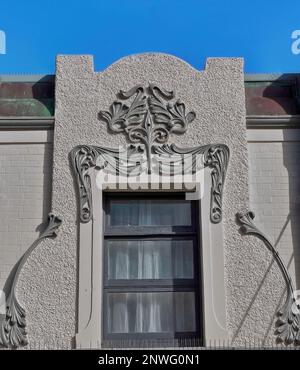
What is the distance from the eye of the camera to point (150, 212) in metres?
11.4

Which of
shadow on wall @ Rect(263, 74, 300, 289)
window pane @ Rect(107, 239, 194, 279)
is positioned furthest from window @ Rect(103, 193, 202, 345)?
shadow on wall @ Rect(263, 74, 300, 289)

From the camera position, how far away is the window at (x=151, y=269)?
10766 millimetres

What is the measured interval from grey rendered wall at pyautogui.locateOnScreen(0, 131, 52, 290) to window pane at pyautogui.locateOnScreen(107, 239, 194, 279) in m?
1.13

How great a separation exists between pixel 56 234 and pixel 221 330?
8.52 feet

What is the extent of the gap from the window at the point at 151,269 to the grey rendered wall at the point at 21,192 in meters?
0.97

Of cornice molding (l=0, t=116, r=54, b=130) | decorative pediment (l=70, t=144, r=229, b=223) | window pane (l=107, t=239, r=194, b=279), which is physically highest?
cornice molding (l=0, t=116, r=54, b=130)

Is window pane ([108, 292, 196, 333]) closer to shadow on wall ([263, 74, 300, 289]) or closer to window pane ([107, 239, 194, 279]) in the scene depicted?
window pane ([107, 239, 194, 279])

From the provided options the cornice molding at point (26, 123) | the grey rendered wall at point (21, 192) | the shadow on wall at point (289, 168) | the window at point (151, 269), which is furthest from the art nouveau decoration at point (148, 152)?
the shadow on wall at point (289, 168)

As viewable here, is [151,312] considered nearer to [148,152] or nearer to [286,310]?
[286,310]

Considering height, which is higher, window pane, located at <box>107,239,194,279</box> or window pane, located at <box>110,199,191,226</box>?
window pane, located at <box>110,199,191,226</box>

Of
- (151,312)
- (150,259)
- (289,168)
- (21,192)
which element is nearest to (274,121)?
(289,168)

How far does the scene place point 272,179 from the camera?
1140 centimetres

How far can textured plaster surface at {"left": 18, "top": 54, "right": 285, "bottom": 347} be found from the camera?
1059 cm

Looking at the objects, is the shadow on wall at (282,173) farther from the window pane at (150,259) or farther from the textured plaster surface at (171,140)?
the window pane at (150,259)
